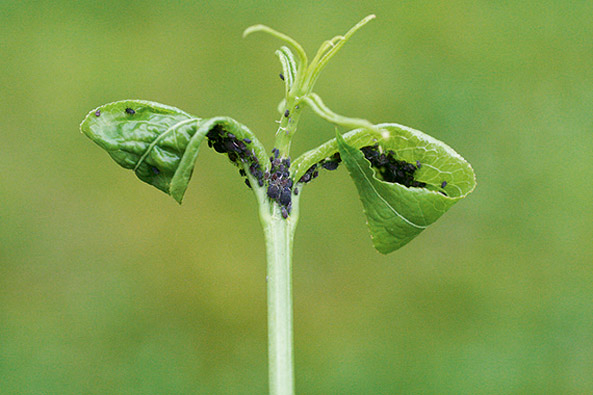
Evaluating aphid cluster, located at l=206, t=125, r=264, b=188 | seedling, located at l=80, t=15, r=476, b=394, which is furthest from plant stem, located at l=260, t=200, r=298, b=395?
aphid cluster, located at l=206, t=125, r=264, b=188

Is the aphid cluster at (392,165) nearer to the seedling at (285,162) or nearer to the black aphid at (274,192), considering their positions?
the seedling at (285,162)

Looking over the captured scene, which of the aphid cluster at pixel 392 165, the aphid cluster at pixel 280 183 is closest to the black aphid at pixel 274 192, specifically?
the aphid cluster at pixel 280 183

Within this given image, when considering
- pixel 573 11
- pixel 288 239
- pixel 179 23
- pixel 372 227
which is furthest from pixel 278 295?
pixel 573 11

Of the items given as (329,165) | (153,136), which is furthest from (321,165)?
(153,136)

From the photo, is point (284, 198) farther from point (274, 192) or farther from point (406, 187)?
point (406, 187)

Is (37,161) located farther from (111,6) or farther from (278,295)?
(278,295)

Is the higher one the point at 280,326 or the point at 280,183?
the point at 280,183
